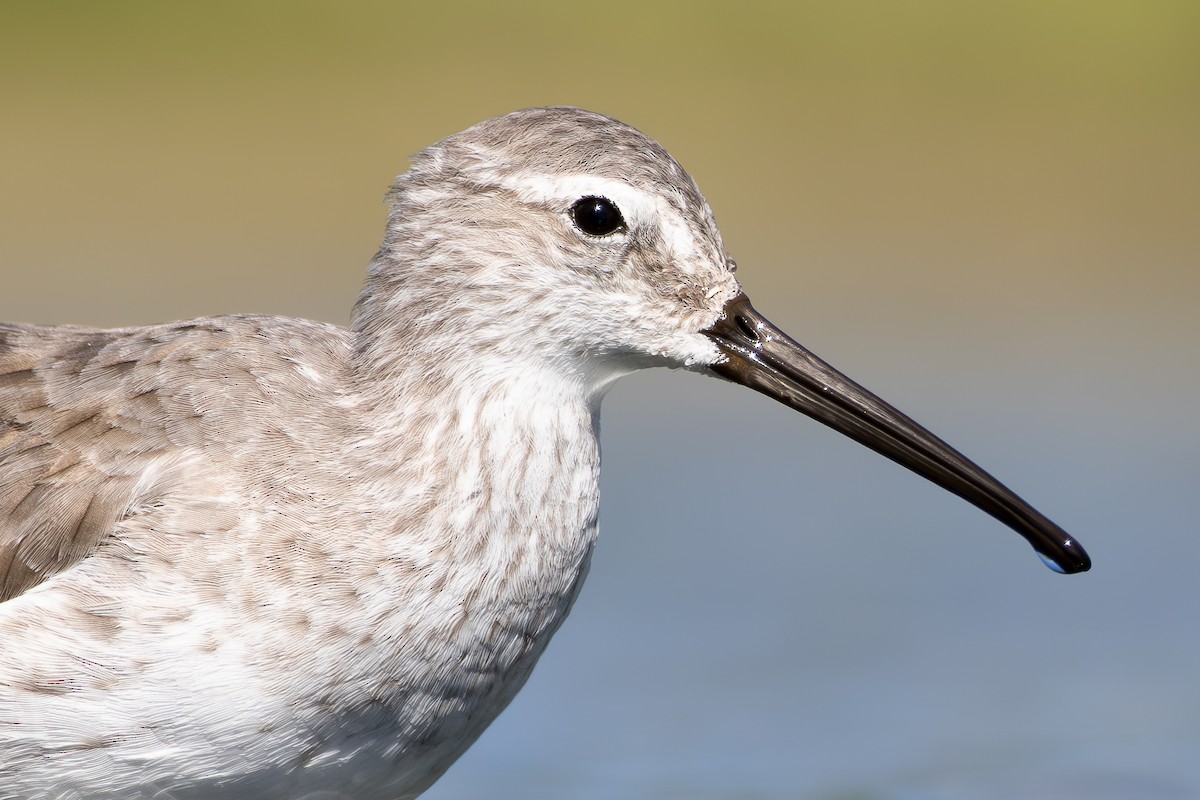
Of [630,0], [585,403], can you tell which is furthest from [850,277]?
[585,403]

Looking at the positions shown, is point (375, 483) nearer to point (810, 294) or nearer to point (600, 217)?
point (600, 217)

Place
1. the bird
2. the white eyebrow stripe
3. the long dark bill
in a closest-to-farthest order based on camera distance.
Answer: the bird < the white eyebrow stripe < the long dark bill

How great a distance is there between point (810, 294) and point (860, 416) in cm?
822

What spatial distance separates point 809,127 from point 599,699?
8.76m

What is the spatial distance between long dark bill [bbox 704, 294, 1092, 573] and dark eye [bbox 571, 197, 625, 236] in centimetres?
48

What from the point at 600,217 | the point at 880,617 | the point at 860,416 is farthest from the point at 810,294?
the point at 600,217

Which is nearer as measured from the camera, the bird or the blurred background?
the bird

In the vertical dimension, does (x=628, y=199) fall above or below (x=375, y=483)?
above

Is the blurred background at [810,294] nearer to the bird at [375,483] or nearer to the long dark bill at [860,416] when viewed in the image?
the long dark bill at [860,416]

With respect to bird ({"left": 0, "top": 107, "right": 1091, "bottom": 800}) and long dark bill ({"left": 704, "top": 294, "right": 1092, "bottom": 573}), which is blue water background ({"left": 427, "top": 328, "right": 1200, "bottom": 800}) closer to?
long dark bill ({"left": 704, "top": 294, "right": 1092, "bottom": 573})

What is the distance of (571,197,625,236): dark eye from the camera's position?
17.9 ft

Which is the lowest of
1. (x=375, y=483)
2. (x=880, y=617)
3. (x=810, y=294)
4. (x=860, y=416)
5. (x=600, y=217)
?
(x=375, y=483)

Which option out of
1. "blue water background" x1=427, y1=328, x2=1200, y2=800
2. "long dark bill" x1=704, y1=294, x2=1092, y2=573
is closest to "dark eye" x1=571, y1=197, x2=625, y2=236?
"long dark bill" x1=704, y1=294, x2=1092, y2=573

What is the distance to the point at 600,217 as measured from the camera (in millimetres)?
5473
